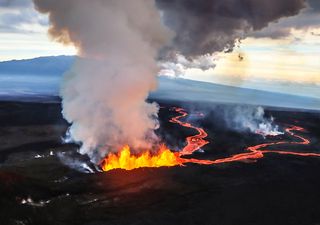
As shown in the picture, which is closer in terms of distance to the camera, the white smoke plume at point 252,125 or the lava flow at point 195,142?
the lava flow at point 195,142

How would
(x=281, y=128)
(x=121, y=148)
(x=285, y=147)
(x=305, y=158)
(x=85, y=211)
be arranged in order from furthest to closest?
(x=281, y=128)
(x=285, y=147)
(x=305, y=158)
(x=121, y=148)
(x=85, y=211)

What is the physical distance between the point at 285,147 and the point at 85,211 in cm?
5750

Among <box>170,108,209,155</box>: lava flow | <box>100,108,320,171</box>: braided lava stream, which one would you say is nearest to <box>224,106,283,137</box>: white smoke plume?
<box>170,108,209,155</box>: lava flow

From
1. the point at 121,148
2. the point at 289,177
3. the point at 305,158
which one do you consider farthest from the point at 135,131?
the point at 305,158

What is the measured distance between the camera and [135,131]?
66625 millimetres

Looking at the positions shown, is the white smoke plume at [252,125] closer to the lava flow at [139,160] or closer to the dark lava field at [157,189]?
the dark lava field at [157,189]

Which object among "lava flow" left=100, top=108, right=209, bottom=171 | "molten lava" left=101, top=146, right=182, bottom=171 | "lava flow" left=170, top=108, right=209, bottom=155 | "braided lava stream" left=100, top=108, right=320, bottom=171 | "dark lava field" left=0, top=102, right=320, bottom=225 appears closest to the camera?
"dark lava field" left=0, top=102, right=320, bottom=225

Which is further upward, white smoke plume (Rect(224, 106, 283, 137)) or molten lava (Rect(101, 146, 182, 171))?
white smoke plume (Rect(224, 106, 283, 137))

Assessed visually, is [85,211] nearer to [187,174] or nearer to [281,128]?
[187,174]

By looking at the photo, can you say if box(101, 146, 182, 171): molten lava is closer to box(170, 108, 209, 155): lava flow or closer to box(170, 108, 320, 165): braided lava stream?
box(170, 108, 320, 165): braided lava stream

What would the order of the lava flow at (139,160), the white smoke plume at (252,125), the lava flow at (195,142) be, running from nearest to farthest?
1. the lava flow at (139,160)
2. the lava flow at (195,142)
3. the white smoke plume at (252,125)

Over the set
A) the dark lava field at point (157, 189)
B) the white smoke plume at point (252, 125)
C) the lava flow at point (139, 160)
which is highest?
the white smoke plume at point (252, 125)

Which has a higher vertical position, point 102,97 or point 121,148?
point 102,97

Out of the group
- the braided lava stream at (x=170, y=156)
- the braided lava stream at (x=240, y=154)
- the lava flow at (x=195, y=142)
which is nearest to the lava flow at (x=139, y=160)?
the braided lava stream at (x=170, y=156)
